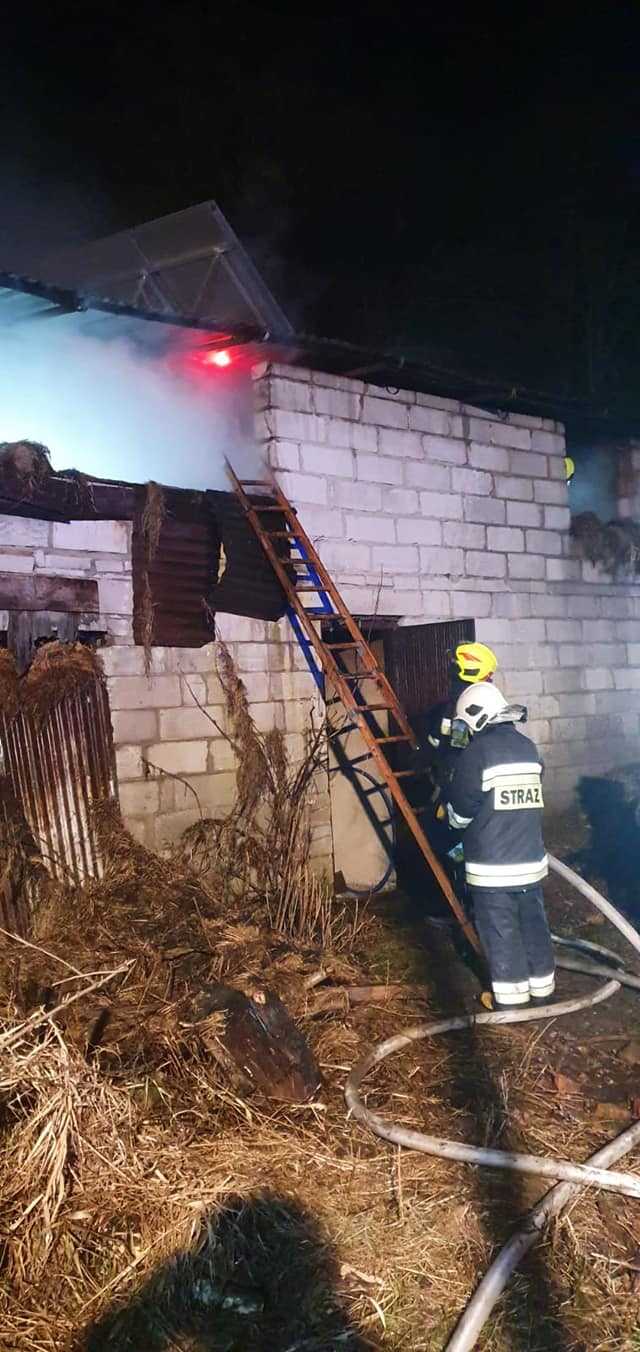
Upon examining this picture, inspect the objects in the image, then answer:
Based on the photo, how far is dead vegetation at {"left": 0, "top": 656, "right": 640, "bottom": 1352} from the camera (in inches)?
118

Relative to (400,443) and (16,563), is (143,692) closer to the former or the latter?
(16,563)

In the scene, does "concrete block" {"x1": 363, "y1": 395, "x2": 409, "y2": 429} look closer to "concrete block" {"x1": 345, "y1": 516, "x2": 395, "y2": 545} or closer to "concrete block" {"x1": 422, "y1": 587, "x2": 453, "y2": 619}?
"concrete block" {"x1": 345, "y1": 516, "x2": 395, "y2": 545}

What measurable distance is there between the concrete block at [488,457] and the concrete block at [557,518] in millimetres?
729

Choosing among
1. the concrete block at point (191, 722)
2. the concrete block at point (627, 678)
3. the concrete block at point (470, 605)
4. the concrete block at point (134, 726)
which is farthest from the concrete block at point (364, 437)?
the concrete block at point (627, 678)

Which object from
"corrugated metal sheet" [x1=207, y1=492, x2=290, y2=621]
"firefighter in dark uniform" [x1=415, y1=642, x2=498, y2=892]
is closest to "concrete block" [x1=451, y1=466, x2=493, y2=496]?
"firefighter in dark uniform" [x1=415, y1=642, x2=498, y2=892]

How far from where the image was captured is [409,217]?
672 inches

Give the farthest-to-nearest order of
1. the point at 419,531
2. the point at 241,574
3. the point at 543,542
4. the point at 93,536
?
the point at 543,542 → the point at 419,531 → the point at 241,574 → the point at 93,536

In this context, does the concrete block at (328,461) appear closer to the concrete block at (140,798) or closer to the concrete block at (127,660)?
the concrete block at (127,660)

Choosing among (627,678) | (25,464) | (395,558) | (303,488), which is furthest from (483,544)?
(25,464)

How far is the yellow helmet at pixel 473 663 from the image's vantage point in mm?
→ 5949

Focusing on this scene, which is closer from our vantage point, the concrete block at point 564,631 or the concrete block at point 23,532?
the concrete block at point 23,532

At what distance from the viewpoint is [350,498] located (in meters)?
7.93

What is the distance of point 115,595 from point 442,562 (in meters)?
3.38

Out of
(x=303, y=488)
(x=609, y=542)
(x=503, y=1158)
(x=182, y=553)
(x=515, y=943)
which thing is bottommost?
(x=503, y=1158)
